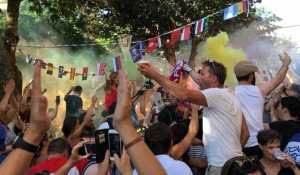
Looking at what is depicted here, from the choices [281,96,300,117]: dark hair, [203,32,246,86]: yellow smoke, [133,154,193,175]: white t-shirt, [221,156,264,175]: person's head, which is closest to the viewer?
[221,156,264,175]: person's head

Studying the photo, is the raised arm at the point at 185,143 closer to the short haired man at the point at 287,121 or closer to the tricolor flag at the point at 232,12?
the short haired man at the point at 287,121

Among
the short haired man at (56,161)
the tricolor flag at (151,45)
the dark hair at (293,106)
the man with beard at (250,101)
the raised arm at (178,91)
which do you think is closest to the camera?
the raised arm at (178,91)

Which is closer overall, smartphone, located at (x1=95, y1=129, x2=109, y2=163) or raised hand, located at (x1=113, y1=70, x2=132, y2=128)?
raised hand, located at (x1=113, y1=70, x2=132, y2=128)

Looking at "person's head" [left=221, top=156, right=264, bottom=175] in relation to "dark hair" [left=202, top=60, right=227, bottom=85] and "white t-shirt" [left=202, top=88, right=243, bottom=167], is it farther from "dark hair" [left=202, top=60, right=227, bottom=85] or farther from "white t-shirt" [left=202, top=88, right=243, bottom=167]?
"dark hair" [left=202, top=60, right=227, bottom=85]

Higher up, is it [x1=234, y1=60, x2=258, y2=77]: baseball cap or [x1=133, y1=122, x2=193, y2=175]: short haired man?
[x1=234, y1=60, x2=258, y2=77]: baseball cap

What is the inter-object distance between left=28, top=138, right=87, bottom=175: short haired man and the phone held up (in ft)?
3.53

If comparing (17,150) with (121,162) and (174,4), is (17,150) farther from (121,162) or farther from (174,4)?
(174,4)

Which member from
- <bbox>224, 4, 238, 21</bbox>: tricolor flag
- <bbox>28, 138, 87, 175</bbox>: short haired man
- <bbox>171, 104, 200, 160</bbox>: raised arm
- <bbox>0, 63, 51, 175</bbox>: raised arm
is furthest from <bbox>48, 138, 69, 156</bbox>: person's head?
<bbox>224, 4, 238, 21</bbox>: tricolor flag

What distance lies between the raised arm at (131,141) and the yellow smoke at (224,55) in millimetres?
4558

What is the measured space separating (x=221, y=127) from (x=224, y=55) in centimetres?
252

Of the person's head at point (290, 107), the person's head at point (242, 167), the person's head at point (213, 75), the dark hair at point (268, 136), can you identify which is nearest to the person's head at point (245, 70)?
A: the person's head at point (290, 107)

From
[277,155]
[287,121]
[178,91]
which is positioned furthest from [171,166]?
[287,121]

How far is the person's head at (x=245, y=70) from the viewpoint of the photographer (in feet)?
16.3

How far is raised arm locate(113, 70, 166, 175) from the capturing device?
1.96 meters
